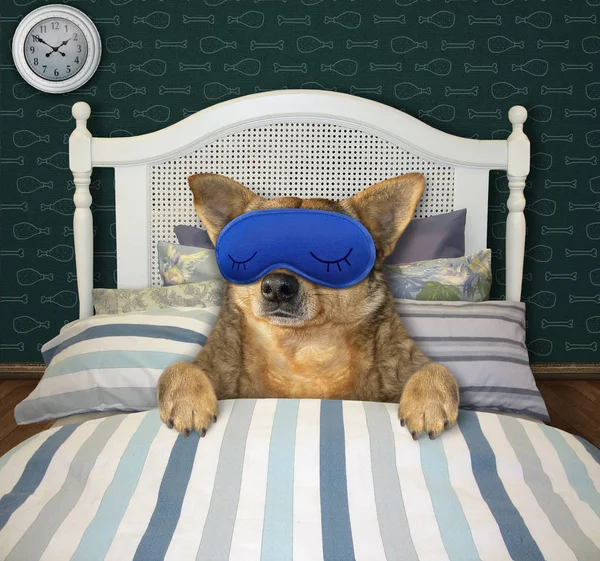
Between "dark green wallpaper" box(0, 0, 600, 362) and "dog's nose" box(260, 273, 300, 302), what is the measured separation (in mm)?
1907

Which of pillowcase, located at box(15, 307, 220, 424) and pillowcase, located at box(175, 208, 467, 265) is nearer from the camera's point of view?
pillowcase, located at box(15, 307, 220, 424)

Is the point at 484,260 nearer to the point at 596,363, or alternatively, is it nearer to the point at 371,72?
the point at 371,72

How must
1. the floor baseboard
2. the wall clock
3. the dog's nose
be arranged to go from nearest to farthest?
the dog's nose, the wall clock, the floor baseboard

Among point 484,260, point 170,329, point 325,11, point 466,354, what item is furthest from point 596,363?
point 170,329

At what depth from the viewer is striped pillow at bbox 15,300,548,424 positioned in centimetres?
196

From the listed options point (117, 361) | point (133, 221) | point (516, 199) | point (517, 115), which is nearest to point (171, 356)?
point (117, 361)

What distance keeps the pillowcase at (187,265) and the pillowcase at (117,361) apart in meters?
0.26

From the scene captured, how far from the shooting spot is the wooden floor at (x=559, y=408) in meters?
2.87

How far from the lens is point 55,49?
319 centimetres

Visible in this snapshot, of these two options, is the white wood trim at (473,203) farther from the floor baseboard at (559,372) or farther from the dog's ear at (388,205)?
the floor baseboard at (559,372)

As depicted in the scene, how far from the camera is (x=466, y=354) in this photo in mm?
2037

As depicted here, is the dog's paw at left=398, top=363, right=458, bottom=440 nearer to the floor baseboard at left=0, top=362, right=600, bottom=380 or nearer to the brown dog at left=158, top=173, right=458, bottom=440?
the brown dog at left=158, top=173, right=458, bottom=440

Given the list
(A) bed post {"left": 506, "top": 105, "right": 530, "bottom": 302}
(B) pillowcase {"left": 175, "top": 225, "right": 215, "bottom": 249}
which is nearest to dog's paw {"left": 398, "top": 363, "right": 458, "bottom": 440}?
(B) pillowcase {"left": 175, "top": 225, "right": 215, "bottom": 249}

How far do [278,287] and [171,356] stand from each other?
1.73 ft
